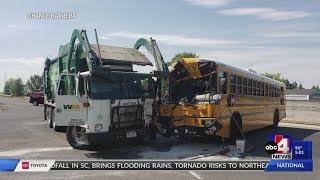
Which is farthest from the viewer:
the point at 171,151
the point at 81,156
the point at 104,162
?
the point at 171,151

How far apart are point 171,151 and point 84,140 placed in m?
2.75

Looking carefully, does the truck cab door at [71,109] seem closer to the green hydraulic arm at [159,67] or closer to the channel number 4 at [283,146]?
the green hydraulic arm at [159,67]

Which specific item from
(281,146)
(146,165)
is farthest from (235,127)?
(146,165)

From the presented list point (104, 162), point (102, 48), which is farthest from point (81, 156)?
point (102, 48)

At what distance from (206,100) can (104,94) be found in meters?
3.33

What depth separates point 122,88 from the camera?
13445 mm

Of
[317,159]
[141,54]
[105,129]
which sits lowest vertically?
[317,159]

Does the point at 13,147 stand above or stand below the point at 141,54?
below

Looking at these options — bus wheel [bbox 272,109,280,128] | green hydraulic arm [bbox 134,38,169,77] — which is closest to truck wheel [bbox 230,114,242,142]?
green hydraulic arm [bbox 134,38,169,77]

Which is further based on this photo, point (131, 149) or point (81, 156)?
point (131, 149)

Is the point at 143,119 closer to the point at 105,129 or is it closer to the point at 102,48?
the point at 105,129

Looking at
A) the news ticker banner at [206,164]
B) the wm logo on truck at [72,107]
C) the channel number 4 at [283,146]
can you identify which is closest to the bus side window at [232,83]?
the news ticker banner at [206,164]

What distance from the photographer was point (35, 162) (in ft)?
32.6

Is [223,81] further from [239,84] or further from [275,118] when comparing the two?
[275,118]
